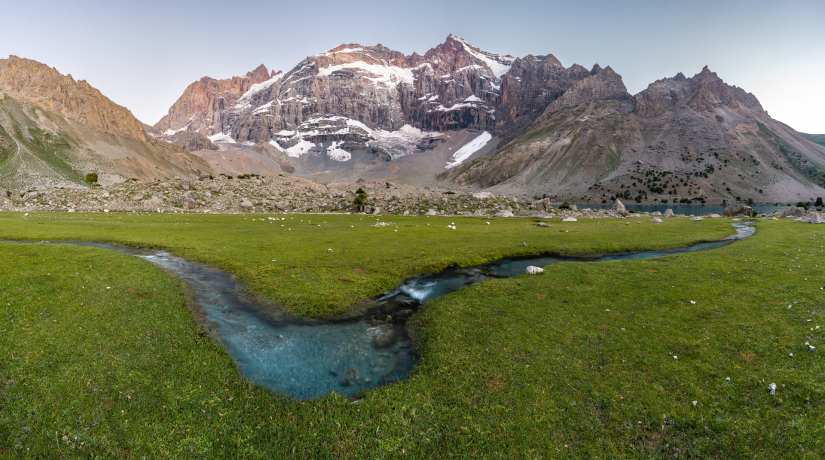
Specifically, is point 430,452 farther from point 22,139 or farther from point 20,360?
point 22,139

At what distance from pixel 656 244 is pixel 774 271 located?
614 inches

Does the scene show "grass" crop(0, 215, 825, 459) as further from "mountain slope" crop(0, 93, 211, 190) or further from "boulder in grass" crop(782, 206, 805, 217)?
"mountain slope" crop(0, 93, 211, 190)

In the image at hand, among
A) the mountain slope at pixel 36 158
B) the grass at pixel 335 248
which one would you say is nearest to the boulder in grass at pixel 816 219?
the grass at pixel 335 248

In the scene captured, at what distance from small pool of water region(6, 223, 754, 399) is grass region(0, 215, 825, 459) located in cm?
98

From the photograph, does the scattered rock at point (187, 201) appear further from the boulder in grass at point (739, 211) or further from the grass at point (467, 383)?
the boulder in grass at point (739, 211)

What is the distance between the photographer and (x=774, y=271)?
62.7 feet

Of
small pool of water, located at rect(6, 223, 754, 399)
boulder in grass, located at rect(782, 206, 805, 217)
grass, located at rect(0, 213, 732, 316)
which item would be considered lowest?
small pool of water, located at rect(6, 223, 754, 399)

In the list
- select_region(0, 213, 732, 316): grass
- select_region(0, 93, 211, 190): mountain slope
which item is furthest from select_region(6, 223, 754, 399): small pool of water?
select_region(0, 93, 211, 190): mountain slope

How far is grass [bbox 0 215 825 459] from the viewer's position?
7594 millimetres

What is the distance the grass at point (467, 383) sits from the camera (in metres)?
7.59

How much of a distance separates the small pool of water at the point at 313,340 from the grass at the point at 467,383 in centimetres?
98

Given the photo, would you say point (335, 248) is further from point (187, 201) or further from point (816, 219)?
point (816, 219)

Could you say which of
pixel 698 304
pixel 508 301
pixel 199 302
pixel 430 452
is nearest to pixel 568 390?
pixel 430 452

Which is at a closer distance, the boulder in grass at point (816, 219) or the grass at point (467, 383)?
the grass at point (467, 383)
